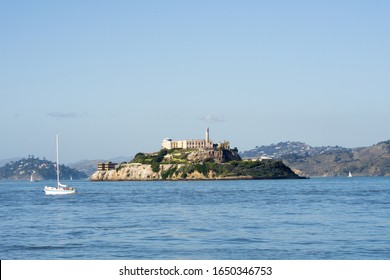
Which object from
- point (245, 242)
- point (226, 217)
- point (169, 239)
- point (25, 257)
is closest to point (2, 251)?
point (25, 257)

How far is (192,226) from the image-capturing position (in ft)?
167

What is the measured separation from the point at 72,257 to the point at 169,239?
8141 millimetres

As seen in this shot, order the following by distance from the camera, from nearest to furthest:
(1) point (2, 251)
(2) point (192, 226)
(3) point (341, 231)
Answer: (1) point (2, 251) < (3) point (341, 231) < (2) point (192, 226)

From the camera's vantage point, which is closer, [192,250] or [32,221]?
[192,250]

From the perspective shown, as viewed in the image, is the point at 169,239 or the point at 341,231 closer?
the point at 169,239

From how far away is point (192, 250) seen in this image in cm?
3747

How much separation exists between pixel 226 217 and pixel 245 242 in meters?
19.5

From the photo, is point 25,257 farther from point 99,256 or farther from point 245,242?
point 245,242

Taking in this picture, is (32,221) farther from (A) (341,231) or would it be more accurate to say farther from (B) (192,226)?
(A) (341,231)

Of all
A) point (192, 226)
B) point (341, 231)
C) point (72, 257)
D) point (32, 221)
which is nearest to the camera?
point (72, 257)
